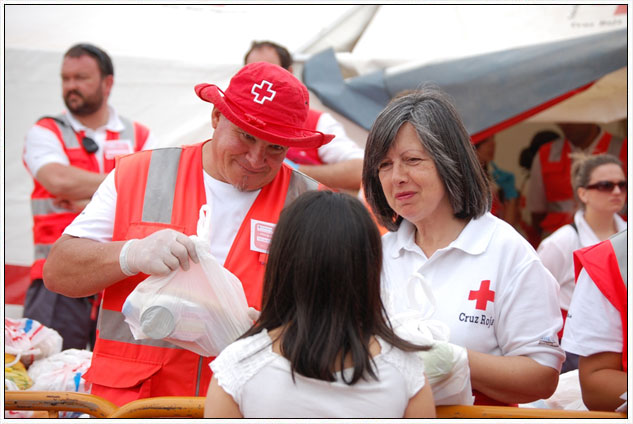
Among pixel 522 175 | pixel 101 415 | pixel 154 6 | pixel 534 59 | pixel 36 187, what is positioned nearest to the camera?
pixel 101 415

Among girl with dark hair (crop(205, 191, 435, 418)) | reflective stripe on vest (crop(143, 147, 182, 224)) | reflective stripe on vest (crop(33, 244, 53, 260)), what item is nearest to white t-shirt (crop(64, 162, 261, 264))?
reflective stripe on vest (crop(143, 147, 182, 224))

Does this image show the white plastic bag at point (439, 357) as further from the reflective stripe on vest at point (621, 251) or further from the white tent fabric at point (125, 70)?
the white tent fabric at point (125, 70)

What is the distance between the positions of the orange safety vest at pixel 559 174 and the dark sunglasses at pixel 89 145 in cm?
374

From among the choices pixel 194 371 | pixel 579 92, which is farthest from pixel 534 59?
pixel 194 371

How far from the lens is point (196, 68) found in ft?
16.9

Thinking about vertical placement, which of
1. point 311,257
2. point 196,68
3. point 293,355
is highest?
point 196,68

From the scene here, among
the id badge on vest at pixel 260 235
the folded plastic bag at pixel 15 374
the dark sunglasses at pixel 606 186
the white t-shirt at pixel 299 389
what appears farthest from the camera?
the dark sunglasses at pixel 606 186

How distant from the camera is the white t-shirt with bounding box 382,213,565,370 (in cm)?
210

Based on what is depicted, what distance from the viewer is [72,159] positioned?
4.36m

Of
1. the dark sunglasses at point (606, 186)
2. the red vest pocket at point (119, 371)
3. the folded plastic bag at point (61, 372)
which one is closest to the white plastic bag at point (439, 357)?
the red vest pocket at point (119, 371)

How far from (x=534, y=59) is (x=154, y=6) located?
9.30 feet

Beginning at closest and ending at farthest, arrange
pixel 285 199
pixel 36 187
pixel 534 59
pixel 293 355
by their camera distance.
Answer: pixel 293 355 → pixel 285 199 → pixel 36 187 → pixel 534 59

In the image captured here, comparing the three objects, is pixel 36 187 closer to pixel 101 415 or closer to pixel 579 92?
pixel 101 415

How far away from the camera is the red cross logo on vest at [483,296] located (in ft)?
6.94
